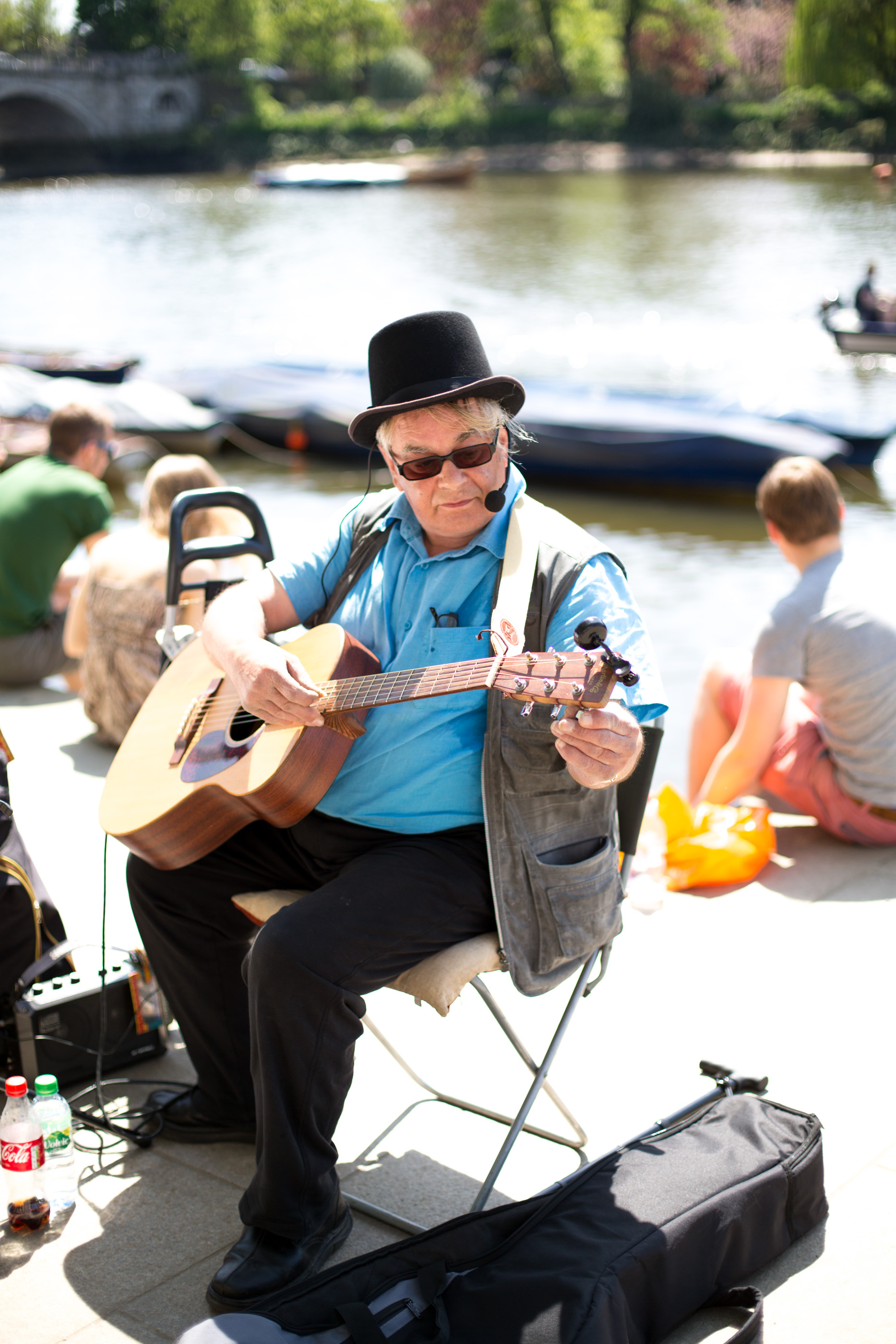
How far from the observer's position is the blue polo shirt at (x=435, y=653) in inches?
83.7

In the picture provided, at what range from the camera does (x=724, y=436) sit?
1098 centimetres

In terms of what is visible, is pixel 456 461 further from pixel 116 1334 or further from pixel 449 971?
pixel 116 1334

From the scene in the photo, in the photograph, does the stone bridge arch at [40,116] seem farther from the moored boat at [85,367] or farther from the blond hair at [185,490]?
the blond hair at [185,490]

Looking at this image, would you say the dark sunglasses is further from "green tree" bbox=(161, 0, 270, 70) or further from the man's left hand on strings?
"green tree" bbox=(161, 0, 270, 70)

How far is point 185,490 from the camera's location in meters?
4.09

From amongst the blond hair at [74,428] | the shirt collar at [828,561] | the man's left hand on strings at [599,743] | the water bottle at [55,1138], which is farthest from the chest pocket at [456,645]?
the blond hair at [74,428]

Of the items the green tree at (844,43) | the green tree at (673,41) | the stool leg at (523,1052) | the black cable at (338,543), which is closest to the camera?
the stool leg at (523,1052)

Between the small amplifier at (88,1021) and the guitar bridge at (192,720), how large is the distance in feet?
1.79

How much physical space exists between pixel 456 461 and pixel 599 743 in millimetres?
632

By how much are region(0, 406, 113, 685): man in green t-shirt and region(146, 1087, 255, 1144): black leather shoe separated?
10.4ft

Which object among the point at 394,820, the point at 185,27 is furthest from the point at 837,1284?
the point at 185,27

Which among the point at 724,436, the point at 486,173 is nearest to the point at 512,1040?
the point at 724,436

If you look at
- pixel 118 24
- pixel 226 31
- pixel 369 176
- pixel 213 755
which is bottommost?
pixel 213 755

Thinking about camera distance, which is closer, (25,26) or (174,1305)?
(174,1305)
